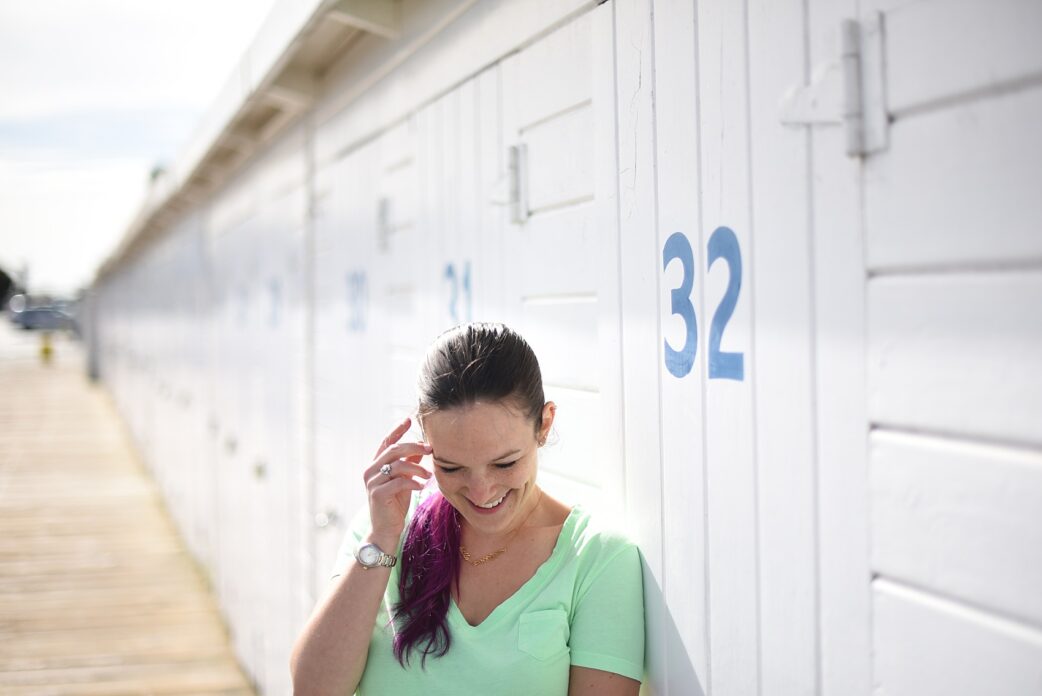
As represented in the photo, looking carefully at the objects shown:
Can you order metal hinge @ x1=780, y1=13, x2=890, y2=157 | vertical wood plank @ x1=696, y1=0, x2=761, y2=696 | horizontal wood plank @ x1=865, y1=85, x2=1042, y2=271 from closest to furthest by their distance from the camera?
horizontal wood plank @ x1=865, y1=85, x2=1042, y2=271 → metal hinge @ x1=780, y1=13, x2=890, y2=157 → vertical wood plank @ x1=696, y1=0, x2=761, y2=696

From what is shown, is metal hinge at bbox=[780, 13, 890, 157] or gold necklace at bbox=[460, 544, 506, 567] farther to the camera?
gold necklace at bbox=[460, 544, 506, 567]

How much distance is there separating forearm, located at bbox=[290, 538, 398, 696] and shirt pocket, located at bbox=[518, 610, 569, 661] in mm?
282

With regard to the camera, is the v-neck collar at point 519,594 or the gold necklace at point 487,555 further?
the gold necklace at point 487,555

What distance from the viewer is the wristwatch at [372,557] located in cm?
174

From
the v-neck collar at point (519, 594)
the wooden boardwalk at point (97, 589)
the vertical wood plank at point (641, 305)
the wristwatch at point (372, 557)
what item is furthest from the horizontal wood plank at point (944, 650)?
the wooden boardwalk at point (97, 589)

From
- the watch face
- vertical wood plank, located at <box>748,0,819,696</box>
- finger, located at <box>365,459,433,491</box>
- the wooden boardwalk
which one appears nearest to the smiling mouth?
finger, located at <box>365,459,433,491</box>

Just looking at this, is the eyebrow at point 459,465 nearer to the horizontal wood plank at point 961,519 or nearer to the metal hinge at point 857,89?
the horizontal wood plank at point 961,519

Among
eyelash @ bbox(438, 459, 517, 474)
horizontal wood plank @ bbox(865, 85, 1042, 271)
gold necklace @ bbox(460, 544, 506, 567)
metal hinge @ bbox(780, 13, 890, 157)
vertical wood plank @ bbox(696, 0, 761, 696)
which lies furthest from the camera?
gold necklace @ bbox(460, 544, 506, 567)

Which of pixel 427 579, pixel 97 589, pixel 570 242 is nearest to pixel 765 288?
pixel 570 242

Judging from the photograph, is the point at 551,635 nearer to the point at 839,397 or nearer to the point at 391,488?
the point at 391,488

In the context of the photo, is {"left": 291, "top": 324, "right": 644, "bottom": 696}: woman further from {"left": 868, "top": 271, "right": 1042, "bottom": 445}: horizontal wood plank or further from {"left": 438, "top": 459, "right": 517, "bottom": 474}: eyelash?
{"left": 868, "top": 271, "right": 1042, "bottom": 445}: horizontal wood plank

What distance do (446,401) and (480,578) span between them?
1.23 feet

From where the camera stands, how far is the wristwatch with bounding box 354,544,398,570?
1.74 m

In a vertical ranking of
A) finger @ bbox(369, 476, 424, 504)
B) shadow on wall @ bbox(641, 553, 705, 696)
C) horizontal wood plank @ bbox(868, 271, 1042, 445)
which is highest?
horizontal wood plank @ bbox(868, 271, 1042, 445)
